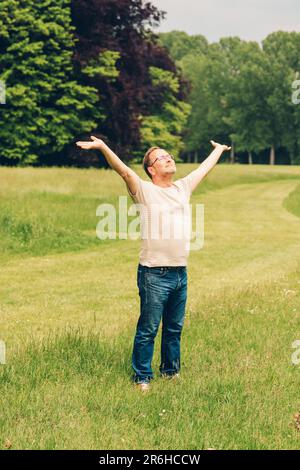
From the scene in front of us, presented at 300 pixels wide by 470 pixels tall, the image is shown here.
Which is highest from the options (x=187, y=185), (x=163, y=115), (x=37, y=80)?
(x=37, y=80)

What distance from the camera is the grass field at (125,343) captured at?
15.2ft

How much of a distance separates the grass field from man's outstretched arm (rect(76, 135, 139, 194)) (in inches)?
65.4

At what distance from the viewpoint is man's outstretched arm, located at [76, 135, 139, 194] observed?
16.4 ft

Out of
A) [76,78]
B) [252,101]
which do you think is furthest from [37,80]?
[252,101]

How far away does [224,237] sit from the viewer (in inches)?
682

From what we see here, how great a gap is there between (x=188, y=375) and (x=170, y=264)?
42.7 inches

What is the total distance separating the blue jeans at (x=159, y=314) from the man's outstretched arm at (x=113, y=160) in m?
0.71

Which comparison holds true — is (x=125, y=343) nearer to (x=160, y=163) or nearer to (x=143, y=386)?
(x=143, y=386)

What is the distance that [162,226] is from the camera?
542 cm

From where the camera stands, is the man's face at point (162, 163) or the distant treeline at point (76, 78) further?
the distant treeline at point (76, 78)

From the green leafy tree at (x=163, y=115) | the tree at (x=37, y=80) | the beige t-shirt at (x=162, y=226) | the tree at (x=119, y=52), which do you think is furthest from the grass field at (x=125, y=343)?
the green leafy tree at (x=163, y=115)

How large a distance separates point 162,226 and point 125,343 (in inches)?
72.8

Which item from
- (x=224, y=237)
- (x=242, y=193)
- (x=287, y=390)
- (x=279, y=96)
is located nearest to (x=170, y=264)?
(x=287, y=390)

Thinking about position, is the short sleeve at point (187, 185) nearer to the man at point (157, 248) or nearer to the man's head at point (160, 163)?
the man at point (157, 248)
